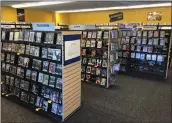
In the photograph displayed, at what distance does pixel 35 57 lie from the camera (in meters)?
3.47

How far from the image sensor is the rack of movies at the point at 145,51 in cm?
603

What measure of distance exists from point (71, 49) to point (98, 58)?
7.15 ft

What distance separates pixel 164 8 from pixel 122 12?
2581 millimetres

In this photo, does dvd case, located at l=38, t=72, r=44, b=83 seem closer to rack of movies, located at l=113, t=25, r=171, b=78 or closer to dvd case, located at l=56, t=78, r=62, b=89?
dvd case, located at l=56, t=78, r=62, b=89

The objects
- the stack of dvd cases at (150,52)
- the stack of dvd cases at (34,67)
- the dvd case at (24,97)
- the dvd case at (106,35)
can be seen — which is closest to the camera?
the stack of dvd cases at (34,67)

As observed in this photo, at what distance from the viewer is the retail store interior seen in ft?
10.6

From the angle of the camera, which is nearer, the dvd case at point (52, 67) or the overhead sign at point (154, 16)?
the dvd case at point (52, 67)

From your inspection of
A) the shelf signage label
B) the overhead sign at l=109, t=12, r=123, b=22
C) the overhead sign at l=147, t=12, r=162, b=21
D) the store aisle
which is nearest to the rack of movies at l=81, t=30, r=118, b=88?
the store aisle

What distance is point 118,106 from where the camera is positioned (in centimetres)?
392

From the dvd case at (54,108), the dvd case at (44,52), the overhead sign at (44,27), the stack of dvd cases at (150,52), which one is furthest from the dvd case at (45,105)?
the stack of dvd cases at (150,52)

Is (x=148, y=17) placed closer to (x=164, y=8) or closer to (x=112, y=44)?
(x=164, y=8)

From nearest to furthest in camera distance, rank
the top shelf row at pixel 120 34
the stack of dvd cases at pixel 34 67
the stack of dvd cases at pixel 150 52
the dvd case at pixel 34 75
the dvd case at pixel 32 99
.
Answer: the stack of dvd cases at pixel 34 67 < the dvd case at pixel 34 75 < the dvd case at pixel 32 99 < the top shelf row at pixel 120 34 < the stack of dvd cases at pixel 150 52

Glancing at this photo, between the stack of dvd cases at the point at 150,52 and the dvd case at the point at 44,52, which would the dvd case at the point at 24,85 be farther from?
the stack of dvd cases at the point at 150,52

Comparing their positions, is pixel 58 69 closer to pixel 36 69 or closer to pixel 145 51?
pixel 36 69
